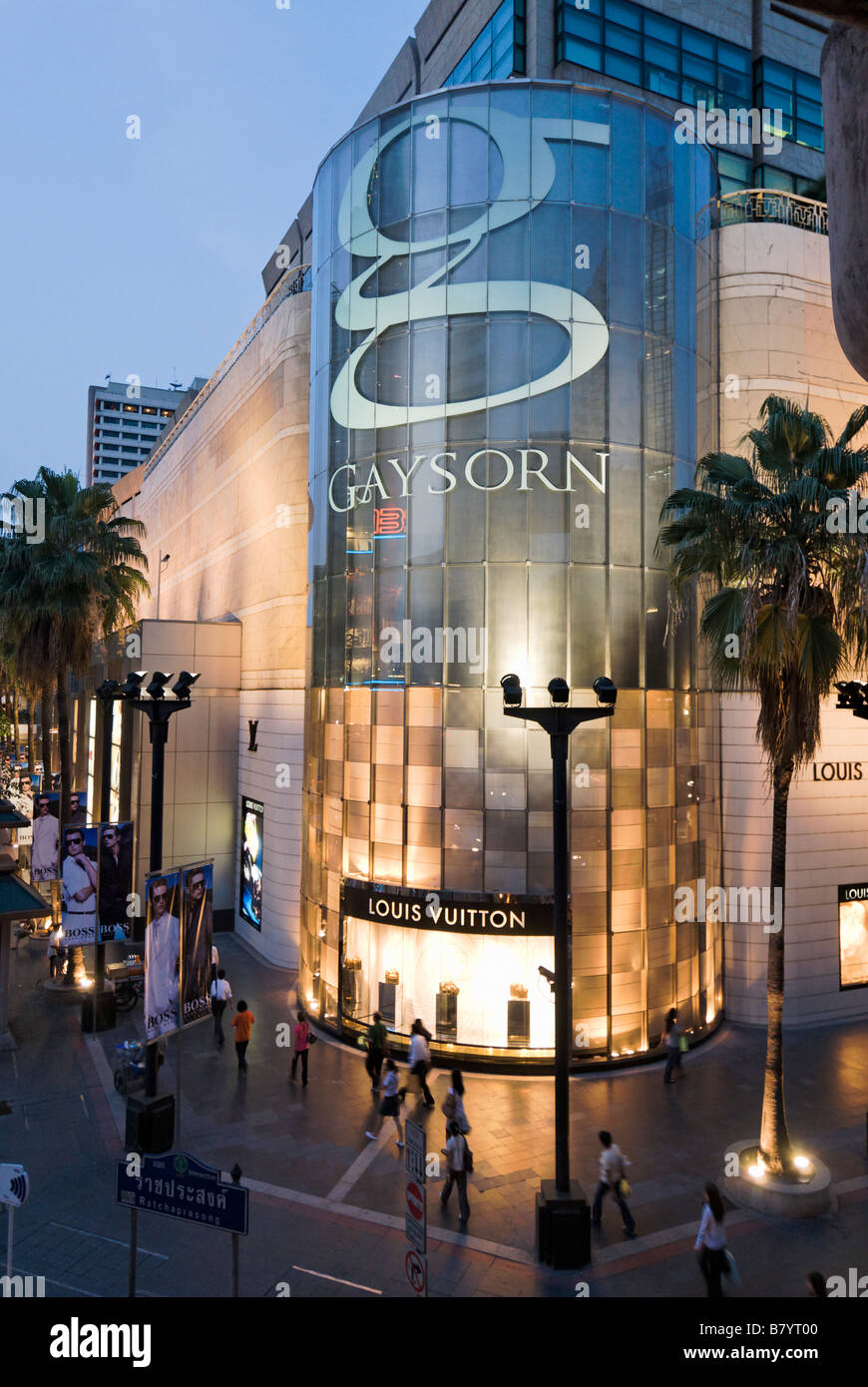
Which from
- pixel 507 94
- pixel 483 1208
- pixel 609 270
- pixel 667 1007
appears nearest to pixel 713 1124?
pixel 667 1007

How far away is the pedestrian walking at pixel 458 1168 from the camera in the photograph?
1245cm

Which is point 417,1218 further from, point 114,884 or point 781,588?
point 114,884

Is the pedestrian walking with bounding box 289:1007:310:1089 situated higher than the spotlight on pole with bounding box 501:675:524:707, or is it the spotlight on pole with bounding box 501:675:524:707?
the spotlight on pole with bounding box 501:675:524:707

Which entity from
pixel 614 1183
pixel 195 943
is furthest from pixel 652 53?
pixel 614 1183

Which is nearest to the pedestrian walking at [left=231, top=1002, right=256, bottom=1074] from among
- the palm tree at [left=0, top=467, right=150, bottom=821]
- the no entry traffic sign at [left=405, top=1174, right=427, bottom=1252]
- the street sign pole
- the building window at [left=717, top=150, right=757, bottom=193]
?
the street sign pole

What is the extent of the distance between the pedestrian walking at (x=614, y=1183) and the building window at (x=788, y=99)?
1362 inches

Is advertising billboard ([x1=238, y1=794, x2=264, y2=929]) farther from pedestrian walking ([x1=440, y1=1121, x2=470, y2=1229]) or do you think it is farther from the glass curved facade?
pedestrian walking ([x1=440, y1=1121, x2=470, y2=1229])

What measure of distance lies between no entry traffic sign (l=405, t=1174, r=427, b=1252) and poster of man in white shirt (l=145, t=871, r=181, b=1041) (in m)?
6.66

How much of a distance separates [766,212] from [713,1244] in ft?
80.3

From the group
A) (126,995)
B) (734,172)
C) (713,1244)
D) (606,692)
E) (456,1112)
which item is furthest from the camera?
(734,172)

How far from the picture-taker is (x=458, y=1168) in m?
12.6

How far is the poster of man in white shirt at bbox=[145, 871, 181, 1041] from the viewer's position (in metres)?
13.5
